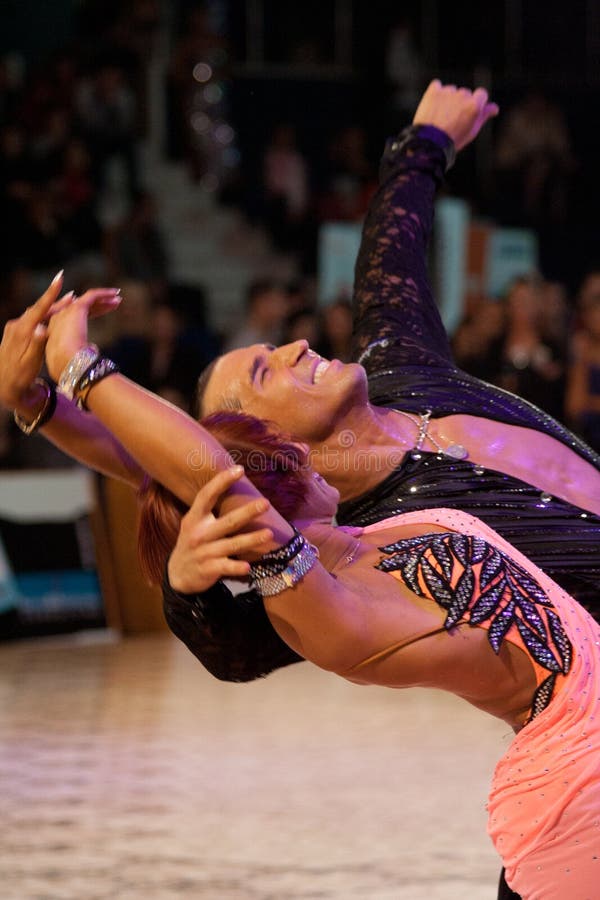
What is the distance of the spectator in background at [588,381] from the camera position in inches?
250

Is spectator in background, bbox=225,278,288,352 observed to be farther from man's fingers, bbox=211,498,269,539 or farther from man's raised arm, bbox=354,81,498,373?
man's fingers, bbox=211,498,269,539

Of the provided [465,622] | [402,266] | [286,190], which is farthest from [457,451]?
[286,190]

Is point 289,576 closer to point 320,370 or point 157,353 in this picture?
point 320,370

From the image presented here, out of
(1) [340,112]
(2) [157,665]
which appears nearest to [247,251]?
(1) [340,112]

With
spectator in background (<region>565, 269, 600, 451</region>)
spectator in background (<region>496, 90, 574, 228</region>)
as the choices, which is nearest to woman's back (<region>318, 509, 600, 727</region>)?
spectator in background (<region>565, 269, 600, 451</region>)

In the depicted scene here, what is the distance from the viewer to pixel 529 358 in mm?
6645

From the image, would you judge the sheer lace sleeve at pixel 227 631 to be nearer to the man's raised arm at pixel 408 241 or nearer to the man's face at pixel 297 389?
the man's face at pixel 297 389

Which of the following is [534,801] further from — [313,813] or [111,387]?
[313,813]

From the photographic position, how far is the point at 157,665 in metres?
6.21

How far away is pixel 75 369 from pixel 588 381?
494 cm

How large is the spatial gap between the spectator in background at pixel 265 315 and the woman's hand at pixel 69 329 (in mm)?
5492

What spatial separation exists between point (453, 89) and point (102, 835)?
2194 mm

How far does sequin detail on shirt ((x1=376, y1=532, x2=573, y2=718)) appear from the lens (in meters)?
1.82

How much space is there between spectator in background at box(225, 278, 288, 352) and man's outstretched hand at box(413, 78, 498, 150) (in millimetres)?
4549
